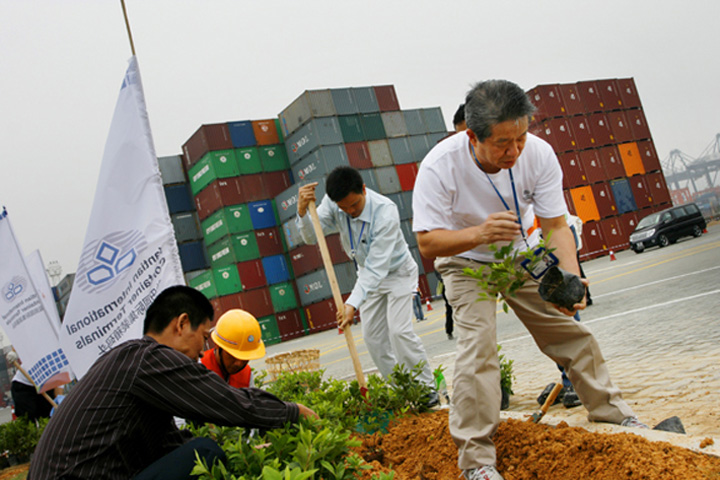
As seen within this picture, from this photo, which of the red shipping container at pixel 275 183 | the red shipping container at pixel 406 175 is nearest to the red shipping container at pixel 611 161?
the red shipping container at pixel 406 175

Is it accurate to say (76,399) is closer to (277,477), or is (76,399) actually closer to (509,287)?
(277,477)

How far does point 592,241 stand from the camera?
106 ft

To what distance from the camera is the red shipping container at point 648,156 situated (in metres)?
35.7

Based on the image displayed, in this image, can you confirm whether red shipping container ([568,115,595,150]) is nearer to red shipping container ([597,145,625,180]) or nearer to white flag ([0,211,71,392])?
red shipping container ([597,145,625,180])

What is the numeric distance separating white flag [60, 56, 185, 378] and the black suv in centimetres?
Answer: 2489

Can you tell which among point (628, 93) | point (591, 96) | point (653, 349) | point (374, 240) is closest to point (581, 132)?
point (591, 96)

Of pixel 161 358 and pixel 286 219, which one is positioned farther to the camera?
pixel 286 219

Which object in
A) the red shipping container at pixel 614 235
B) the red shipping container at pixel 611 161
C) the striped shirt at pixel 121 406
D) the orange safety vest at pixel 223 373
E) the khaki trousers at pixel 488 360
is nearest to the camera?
the striped shirt at pixel 121 406

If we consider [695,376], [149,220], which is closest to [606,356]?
[695,376]

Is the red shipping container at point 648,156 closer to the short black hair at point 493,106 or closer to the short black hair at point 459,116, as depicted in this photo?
the short black hair at point 459,116

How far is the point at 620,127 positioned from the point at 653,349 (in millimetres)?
33039

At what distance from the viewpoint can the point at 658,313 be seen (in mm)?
7871

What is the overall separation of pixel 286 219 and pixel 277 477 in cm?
3164

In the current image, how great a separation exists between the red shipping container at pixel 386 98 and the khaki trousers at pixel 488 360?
106 ft
